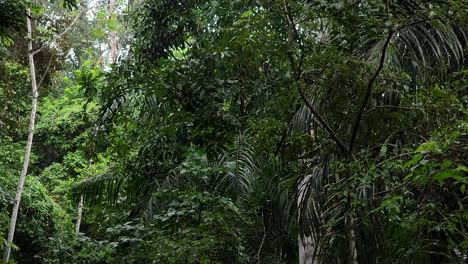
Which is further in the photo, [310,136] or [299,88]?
[310,136]

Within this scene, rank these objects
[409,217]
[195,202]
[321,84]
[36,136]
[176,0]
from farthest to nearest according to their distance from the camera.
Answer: [36,136]
[176,0]
[195,202]
[321,84]
[409,217]

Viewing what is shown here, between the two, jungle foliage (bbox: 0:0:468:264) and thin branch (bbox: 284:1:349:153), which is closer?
jungle foliage (bbox: 0:0:468:264)

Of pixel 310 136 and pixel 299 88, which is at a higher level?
pixel 299 88

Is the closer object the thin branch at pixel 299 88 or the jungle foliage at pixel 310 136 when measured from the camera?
the jungle foliage at pixel 310 136

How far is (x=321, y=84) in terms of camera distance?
3051 millimetres

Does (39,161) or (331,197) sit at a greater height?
(39,161)

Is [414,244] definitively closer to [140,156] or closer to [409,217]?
[409,217]

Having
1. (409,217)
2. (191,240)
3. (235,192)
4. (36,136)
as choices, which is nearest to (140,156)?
(235,192)

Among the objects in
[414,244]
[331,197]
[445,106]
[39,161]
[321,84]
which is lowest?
[414,244]

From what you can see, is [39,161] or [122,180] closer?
[122,180]

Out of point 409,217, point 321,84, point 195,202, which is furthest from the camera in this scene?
point 195,202

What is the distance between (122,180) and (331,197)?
3.14 metres

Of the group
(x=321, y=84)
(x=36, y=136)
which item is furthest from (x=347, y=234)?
(x=36, y=136)

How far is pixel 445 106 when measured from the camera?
8.82 feet
